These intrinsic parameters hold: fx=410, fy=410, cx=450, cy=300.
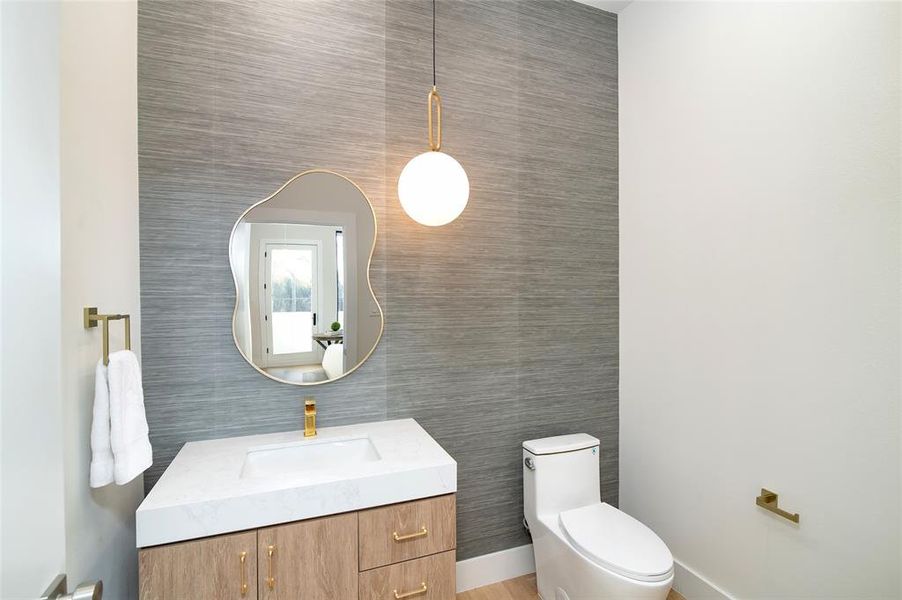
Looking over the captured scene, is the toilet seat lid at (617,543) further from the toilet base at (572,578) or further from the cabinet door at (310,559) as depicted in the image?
the cabinet door at (310,559)

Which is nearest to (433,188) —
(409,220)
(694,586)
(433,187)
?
(433,187)

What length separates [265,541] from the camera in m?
1.17

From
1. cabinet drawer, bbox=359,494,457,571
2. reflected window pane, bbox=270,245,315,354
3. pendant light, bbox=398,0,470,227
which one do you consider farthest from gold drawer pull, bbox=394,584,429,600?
pendant light, bbox=398,0,470,227

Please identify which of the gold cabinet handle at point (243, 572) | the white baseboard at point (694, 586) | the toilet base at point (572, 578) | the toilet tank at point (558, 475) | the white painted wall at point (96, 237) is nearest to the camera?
the white painted wall at point (96, 237)

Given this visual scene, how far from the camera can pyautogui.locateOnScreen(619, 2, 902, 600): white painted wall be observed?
129 cm

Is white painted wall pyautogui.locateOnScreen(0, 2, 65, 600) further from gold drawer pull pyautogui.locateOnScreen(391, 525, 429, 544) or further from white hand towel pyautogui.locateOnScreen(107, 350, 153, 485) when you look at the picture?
gold drawer pull pyautogui.locateOnScreen(391, 525, 429, 544)

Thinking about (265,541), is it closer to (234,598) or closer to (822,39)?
(234,598)

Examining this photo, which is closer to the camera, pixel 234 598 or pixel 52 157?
pixel 52 157

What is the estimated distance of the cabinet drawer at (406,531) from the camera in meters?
1.28

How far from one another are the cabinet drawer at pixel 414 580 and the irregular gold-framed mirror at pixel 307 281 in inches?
30.3

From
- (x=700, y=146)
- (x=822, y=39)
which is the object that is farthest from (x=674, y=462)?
(x=822, y=39)

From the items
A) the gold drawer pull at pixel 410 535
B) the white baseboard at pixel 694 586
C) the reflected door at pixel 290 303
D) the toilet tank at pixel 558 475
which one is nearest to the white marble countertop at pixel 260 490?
the gold drawer pull at pixel 410 535

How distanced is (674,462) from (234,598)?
189cm

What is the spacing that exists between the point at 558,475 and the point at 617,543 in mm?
375
